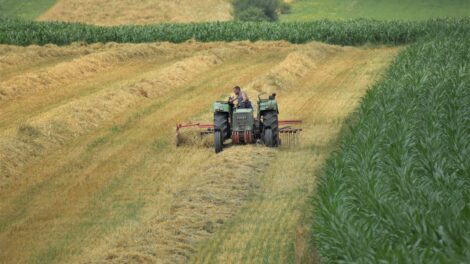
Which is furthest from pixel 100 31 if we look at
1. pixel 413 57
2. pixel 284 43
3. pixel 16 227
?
pixel 16 227

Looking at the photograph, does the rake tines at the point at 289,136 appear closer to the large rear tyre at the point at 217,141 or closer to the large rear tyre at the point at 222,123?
the large rear tyre at the point at 222,123

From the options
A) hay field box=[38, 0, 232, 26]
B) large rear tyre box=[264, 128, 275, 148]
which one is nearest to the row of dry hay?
large rear tyre box=[264, 128, 275, 148]

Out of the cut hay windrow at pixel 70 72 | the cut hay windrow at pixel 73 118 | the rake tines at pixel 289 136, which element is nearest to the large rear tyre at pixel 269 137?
the rake tines at pixel 289 136

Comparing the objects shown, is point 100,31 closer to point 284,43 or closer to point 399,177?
point 284,43

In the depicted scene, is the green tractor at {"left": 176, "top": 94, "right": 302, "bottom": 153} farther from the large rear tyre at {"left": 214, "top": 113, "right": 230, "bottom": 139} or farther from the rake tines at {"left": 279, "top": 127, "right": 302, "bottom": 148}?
the rake tines at {"left": 279, "top": 127, "right": 302, "bottom": 148}

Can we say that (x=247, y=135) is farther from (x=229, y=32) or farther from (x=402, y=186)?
(x=229, y=32)

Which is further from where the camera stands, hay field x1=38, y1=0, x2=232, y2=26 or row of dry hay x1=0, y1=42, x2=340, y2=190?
hay field x1=38, y1=0, x2=232, y2=26

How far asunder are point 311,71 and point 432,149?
2532cm

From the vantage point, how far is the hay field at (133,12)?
240 ft

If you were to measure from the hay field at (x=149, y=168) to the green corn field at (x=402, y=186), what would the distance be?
3.83ft

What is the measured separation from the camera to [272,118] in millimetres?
23469

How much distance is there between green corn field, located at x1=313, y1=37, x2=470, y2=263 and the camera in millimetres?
11008

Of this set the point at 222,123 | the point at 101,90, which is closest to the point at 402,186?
the point at 222,123

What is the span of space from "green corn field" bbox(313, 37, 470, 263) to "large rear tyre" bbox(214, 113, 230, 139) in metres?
3.00
